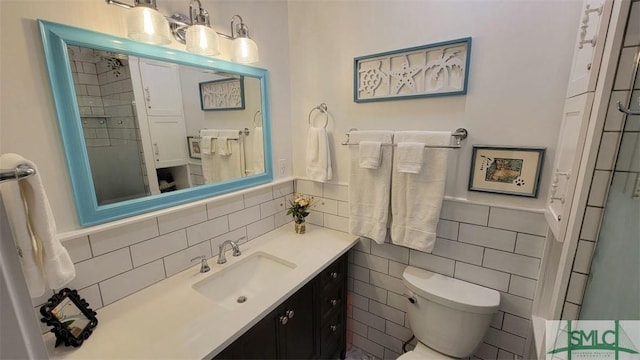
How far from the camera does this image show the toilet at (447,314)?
1221 millimetres

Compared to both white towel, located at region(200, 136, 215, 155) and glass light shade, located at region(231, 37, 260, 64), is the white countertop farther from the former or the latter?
glass light shade, located at region(231, 37, 260, 64)

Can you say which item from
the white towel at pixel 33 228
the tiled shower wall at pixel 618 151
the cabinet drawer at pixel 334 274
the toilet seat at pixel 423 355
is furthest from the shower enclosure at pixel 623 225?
the white towel at pixel 33 228

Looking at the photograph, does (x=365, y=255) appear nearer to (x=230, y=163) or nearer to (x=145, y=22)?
(x=230, y=163)

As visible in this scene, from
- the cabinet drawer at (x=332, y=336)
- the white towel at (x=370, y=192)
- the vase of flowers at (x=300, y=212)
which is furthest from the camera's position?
the vase of flowers at (x=300, y=212)

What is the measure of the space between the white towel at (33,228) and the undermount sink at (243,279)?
63cm

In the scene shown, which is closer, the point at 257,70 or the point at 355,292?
the point at 257,70

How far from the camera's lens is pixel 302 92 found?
67.7 inches

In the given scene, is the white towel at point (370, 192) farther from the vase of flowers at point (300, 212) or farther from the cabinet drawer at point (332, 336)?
the cabinet drawer at point (332, 336)

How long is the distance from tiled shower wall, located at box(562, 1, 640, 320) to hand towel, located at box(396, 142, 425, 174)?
23.2 inches

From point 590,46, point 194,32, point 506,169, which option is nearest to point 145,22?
point 194,32

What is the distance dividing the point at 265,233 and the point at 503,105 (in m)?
1.44

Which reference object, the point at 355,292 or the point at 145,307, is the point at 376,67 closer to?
the point at 355,292

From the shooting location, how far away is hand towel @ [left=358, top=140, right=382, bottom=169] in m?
1.37

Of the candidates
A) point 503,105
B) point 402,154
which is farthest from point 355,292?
point 503,105
